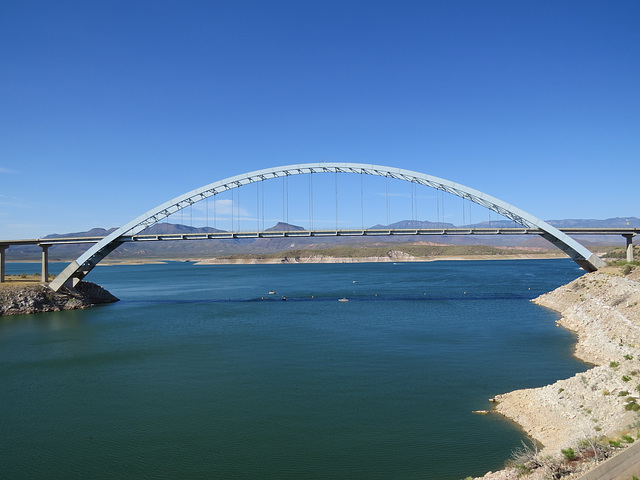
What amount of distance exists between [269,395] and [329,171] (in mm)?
33609

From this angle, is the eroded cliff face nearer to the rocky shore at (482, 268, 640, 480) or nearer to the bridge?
the rocky shore at (482, 268, 640, 480)

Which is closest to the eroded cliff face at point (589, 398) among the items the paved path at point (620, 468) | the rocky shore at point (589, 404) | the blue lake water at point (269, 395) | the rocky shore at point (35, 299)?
the rocky shore at point (589, 404)

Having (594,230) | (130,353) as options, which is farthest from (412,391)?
(594,230)

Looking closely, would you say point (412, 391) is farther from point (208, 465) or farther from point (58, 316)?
point (58, 316)

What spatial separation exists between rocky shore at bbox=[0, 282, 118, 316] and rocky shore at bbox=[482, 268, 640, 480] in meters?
40.7

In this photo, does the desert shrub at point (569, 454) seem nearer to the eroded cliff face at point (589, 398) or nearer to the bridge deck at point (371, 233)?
the eroded cliff face at point (589, 398)

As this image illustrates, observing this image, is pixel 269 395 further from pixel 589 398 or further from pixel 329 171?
pixel 329 171

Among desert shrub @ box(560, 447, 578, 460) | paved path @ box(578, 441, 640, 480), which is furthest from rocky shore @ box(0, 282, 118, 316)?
paved path @ box(578, 441, 640, 480)

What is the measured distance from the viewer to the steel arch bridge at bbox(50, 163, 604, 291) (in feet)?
147

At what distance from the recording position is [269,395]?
1783cm

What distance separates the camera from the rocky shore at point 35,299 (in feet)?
134

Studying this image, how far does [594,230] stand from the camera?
4881 cm

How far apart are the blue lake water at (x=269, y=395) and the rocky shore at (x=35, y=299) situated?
7.64m

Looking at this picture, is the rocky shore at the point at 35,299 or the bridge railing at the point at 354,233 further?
the bridge railing at the point at 354,233
